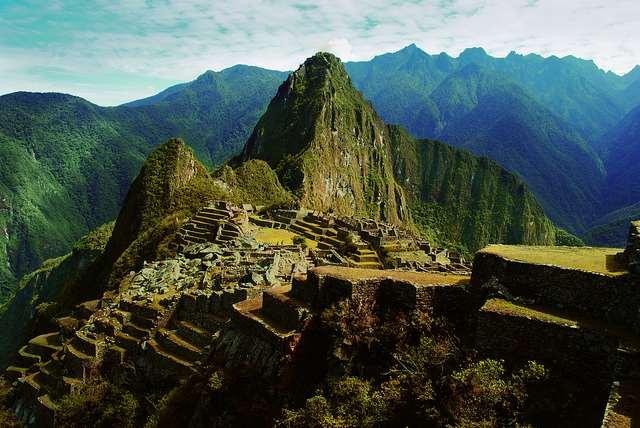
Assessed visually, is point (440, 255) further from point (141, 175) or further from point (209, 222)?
point (141, 175)

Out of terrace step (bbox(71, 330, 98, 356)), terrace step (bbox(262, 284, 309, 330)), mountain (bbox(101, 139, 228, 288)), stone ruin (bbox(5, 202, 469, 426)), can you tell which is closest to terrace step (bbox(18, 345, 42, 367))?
stone ruin (bbox(5, 202, 469, 426))

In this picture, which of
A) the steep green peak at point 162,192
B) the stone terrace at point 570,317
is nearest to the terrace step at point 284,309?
the stone terrace at point 570,317

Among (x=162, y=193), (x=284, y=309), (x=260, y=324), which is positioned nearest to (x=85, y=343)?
(x=260, y=324)

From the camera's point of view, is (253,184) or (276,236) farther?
(253,184)

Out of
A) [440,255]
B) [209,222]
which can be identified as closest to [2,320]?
[209,222]

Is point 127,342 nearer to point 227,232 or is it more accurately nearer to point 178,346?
point 178,346

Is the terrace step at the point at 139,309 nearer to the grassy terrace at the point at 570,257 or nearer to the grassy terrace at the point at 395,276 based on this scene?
the grassy terrace at the point at 395,276
